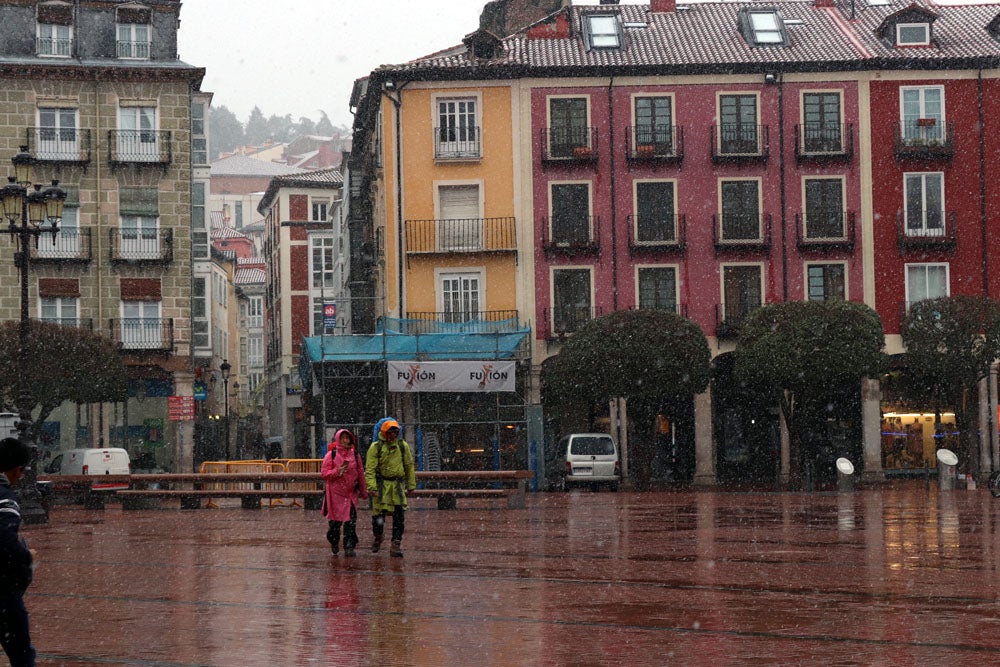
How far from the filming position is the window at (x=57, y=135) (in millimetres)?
46062

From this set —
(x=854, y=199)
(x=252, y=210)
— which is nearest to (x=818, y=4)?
(x=854, y=199)

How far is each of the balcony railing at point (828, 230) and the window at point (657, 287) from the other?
3684 millimetres

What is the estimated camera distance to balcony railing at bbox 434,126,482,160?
142 feet

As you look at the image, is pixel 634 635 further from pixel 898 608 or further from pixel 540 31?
pixel 540 31

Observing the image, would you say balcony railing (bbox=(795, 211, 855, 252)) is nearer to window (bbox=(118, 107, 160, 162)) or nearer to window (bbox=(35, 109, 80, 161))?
window (bbox=(118, 107, 160, 162))

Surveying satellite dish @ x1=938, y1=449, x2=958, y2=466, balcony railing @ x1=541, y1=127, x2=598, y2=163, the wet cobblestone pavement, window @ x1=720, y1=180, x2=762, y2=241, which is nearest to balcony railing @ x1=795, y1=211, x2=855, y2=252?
window @ x1=720, y1=180, x2=762, y2=241

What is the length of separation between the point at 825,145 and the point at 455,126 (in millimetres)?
10330

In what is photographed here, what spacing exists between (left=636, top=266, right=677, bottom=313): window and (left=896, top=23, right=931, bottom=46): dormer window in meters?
9.51

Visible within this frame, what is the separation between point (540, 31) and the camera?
4591 centimetres

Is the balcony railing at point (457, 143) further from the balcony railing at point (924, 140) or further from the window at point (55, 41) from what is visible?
the window at point (55, 41)

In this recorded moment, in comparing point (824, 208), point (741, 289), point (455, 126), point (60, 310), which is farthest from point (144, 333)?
point (824, 208)

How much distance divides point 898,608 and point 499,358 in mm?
29196

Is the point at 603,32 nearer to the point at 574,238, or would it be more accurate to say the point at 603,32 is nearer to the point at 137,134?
the point at 574,238

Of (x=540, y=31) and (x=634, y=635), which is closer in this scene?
(x=634, y=635)
